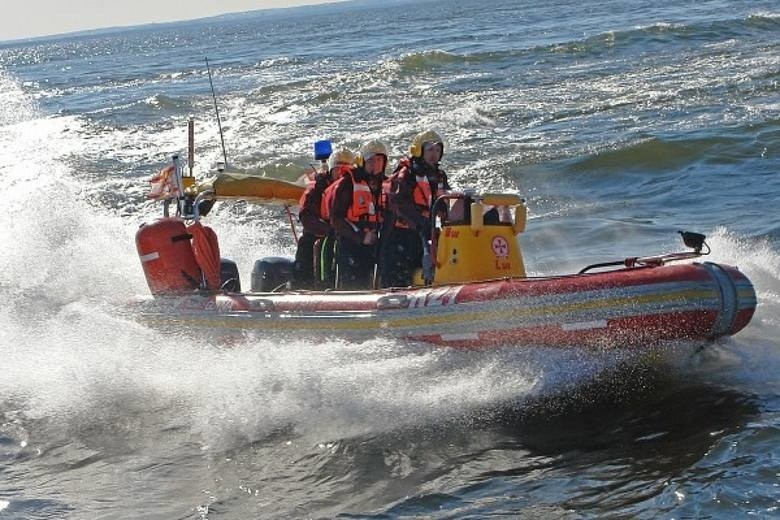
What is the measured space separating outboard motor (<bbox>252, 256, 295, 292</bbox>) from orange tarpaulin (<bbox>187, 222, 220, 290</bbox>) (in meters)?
0.36

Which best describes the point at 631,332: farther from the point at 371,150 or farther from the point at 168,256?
the point at 168,256

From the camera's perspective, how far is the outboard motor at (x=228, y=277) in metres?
9.95

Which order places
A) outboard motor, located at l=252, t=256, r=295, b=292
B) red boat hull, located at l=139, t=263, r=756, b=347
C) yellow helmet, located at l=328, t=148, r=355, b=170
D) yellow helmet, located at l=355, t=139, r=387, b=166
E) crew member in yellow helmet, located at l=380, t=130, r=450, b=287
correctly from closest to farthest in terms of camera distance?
red boat hull, located at l=139, t=263, r=756, b=347, crew member in yellow helmet, located at l=380, t=130, r=450, b=287, yellow helmet, located at l=355, t=139, r=387, b=166, yellow helmet, located at l=328, t=148, r=355, b=170, outboard motor, located at l=252, t=256, r=295, b=292

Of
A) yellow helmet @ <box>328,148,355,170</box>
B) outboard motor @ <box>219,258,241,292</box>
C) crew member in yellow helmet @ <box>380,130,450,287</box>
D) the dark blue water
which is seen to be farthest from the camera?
outboard motor @ <box>219,258,241,292</box>

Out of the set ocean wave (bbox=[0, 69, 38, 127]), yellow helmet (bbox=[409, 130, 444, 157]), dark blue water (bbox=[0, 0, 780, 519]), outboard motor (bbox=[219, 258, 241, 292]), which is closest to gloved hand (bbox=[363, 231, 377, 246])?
yellow helmet (bbox=[409, 130, 444, 157])

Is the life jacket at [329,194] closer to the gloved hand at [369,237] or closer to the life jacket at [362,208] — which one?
the life jacket at [362,208]

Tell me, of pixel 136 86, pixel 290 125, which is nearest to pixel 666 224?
pixel 290 125

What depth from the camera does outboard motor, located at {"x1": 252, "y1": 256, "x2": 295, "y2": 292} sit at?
973cm

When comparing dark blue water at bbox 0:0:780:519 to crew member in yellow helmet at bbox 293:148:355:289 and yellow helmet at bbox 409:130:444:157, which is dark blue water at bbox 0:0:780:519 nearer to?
crew member in yellow helmet at bbox 293:148:355:289

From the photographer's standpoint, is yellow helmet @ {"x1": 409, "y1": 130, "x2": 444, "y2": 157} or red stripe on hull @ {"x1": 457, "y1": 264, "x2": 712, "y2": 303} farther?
yellow helmet @ {"x1": 409, "y1": 130, "x2": 444, "y2": 157}

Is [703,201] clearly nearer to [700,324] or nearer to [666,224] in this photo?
[666,224]

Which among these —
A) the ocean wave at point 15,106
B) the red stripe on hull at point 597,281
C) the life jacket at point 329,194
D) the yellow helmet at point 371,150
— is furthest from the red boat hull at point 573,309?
the ocean wave at point 15,106

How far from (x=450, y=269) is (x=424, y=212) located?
0.54 metres

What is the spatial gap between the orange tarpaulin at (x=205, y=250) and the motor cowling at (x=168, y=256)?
51 millimetres
